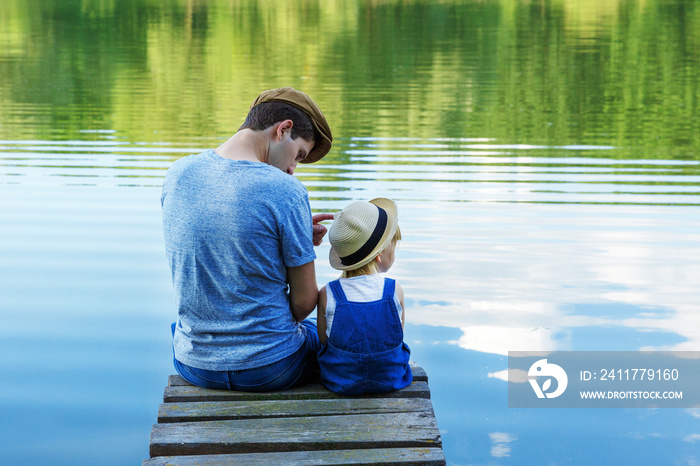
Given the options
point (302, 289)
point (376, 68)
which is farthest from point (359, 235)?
point (376, 68)

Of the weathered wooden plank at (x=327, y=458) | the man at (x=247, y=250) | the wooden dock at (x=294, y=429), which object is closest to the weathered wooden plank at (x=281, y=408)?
the wooden dock at (x=294, y=429)

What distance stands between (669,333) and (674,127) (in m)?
7.91

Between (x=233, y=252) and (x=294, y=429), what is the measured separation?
52cm

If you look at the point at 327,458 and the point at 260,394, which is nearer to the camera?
the point at 327,458

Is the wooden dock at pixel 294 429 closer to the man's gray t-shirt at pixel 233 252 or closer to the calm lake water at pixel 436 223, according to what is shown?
the man's gray t-shirt at pixel 233 252

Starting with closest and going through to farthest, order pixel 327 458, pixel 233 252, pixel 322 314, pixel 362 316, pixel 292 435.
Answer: pixel 327 458
pixel 292 435
pixel 233 252
pixel 362 316
pixel 322 314

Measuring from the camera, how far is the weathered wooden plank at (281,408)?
2.36 metres

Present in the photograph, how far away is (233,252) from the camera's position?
2.36 meters

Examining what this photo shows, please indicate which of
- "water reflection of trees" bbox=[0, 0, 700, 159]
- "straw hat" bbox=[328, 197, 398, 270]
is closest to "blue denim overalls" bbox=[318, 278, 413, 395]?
"straw hat" bbox=[328, 197, 398, 270]

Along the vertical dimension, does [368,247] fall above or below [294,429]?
above

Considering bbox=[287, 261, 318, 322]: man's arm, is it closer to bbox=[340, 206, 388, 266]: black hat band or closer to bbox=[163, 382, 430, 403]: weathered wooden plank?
bbox=[340, 206, 388, 266]: black hat band

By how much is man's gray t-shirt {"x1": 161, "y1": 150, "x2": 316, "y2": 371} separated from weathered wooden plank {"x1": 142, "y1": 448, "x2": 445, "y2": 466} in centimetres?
39

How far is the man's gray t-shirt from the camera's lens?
2336 millimetres

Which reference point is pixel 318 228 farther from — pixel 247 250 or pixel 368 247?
pixel 247 250
